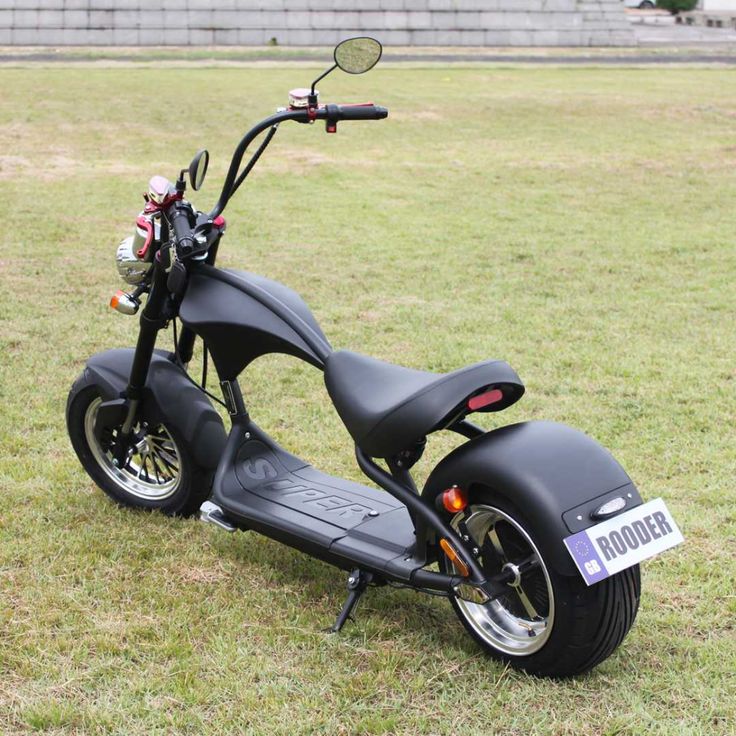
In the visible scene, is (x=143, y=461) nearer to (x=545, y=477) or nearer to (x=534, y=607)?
(x=534, y=607)

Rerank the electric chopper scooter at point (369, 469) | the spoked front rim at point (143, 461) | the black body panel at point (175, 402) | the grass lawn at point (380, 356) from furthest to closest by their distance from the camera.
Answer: the spoked front rim at point (143, 461)
the black body panel at point (175, 402)
the grass lawn at point (380, 356)
the electric chopper scooter at point (369, 469)

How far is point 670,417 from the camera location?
5.46 m

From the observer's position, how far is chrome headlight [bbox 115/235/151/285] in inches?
162

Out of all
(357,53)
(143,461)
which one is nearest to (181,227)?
(357,53)

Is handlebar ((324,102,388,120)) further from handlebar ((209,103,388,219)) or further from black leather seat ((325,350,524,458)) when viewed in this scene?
black leather seat ((325,350,524,458))

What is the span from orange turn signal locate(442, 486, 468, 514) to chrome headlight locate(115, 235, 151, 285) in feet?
4.93

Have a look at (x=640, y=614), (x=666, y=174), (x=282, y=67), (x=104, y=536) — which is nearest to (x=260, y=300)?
(x=104, y=536)

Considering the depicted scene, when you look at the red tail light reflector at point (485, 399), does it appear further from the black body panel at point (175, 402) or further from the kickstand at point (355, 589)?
the black body panel at point (175, 402)

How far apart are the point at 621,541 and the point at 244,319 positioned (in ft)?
4.82

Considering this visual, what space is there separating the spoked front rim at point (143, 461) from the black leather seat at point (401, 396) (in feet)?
3.65

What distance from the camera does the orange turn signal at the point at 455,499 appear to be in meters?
3.25

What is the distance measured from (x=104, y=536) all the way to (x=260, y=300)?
1.12 metres

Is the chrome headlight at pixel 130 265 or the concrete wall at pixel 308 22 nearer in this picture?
the chrome headlight at pixel 130 265

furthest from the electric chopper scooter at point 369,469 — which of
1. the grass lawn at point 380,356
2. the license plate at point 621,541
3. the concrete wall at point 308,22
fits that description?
the concrete wall at point 308,22
